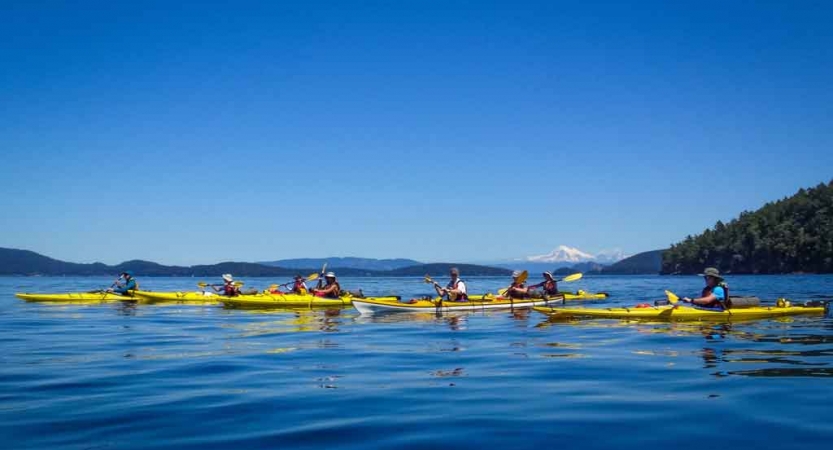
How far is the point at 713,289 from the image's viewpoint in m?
19.4

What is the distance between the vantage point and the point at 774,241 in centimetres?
10775

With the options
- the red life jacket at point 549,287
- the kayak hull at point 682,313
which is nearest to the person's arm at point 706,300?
the kayak hull at point 682,313

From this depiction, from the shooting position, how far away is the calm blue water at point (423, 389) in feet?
22.5

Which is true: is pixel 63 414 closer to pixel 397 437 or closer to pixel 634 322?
pixel 397 437

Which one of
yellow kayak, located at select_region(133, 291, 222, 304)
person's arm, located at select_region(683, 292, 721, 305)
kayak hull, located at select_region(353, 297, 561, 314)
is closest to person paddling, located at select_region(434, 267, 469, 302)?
kayak hull, located at select_region(353, 297, 561, 314)

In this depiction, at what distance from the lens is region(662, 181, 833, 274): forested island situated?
101625mm

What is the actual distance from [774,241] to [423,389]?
11387 cm

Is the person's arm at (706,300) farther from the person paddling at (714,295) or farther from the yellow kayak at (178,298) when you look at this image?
the yellow kayak at (178,298)

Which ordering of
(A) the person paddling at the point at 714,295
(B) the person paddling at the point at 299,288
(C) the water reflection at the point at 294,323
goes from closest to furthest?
(C) the water reflection at the point at 294,323 < (A) the person paddling at the point at 714,295 < (B) the person paddling at the point at 299,288

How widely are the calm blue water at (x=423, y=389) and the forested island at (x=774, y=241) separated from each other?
97.3m

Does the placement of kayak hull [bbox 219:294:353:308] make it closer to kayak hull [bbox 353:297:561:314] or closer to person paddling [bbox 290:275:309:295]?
person paddling [bbox 290:275:309:295]

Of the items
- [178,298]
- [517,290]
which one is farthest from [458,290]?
[178,298]

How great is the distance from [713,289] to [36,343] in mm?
17857

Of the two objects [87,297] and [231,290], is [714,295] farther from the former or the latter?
[87,297]
